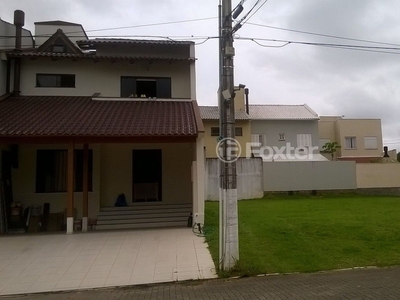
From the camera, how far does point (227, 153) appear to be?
6.06 meters

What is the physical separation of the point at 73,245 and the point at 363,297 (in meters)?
7.00

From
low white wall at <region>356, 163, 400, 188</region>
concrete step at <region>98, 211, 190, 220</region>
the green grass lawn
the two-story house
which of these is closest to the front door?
concrete step at <region>98, 211, 190, 220</region>

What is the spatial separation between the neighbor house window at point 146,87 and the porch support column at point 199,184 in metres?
4.09

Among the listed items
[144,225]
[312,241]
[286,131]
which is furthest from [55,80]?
[286,131]

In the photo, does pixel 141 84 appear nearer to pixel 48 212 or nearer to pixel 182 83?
pixel 182 83

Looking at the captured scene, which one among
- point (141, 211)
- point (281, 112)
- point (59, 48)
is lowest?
point (141, 211)

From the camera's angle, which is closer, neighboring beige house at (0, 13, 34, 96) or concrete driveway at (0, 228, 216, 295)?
concrete driveway at (0, 228, 216, 295)

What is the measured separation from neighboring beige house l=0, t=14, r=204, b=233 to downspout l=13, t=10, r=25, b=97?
87mm

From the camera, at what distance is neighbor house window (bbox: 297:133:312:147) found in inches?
1031

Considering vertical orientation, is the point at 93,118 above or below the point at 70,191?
above

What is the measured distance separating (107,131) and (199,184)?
3352 millimetres

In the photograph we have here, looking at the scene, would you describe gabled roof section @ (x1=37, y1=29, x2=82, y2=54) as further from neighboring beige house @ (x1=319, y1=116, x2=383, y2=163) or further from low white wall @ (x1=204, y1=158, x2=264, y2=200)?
neighboring beige house @ (x1=319, y1=116, x2=383, y2=163)

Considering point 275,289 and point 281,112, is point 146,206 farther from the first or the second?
point 281,112

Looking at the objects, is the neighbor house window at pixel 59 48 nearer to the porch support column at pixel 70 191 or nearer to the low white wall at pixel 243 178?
the porch support column at pixel 70 191
